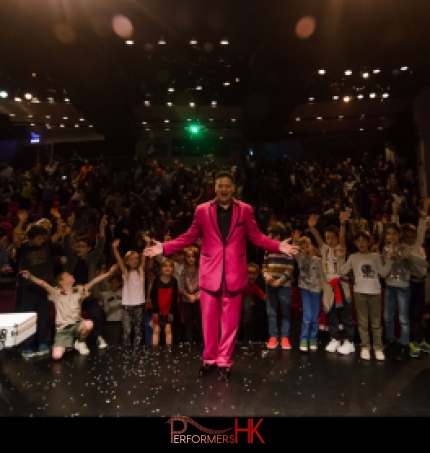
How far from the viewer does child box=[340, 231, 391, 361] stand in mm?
3994

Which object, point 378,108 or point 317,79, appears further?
point 378,108

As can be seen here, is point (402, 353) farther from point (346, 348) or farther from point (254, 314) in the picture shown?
point (254, 314)

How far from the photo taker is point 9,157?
559 inches

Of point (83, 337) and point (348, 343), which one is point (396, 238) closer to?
point (348, 343)

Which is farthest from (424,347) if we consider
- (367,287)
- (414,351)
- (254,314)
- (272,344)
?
(254,314)

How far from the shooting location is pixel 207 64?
32.2 ft

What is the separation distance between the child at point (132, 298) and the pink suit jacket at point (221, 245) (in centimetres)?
139

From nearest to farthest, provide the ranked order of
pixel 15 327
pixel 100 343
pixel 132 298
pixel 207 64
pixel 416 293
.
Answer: pixel 15 327 → pixel 416 293 → pixel 100 343 → pixel 132 298 → pixel 207 64

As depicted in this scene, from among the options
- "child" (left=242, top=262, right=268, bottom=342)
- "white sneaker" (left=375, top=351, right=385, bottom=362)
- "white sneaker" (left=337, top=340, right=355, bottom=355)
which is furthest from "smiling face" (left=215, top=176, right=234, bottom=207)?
"white sneaker" (left=375, top=351, right=385, bottom=362)

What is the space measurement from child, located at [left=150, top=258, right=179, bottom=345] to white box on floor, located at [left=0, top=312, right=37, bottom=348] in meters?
1.52

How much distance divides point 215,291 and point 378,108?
12905 millimetres

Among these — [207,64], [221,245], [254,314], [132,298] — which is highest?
[207,64]

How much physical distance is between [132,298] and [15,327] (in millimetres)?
1677

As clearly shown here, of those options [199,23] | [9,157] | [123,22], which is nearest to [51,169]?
[9,157]
